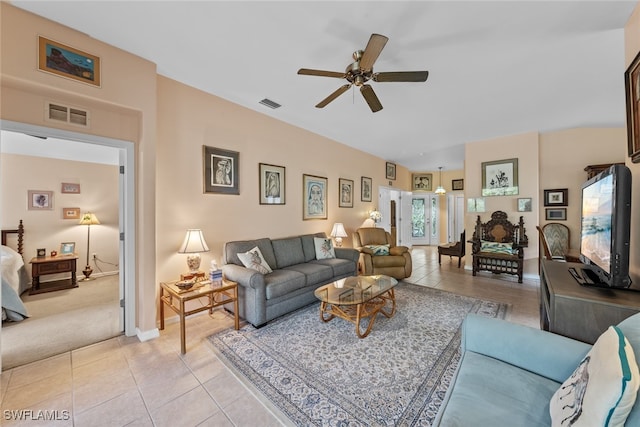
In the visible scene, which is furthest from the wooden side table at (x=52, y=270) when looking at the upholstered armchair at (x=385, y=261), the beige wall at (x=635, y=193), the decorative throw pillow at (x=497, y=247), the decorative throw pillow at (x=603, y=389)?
the decorative throw pillow at (x=497, y=247)

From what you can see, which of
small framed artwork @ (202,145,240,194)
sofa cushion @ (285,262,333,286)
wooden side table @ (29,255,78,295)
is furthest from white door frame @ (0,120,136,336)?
A: wooden side table @ (29,255,78,295)

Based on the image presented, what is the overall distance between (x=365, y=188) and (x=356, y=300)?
13.1 feet

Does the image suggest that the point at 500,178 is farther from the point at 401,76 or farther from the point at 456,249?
the point at 401,76

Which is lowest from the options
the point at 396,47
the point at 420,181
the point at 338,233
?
the point at 338,233

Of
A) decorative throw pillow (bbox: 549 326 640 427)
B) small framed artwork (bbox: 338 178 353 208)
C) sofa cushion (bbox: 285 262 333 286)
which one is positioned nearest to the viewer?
decorative throw pillow (bbox: 549 326 640 427)

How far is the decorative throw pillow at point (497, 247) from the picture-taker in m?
4.53

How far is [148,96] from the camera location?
2.45 m

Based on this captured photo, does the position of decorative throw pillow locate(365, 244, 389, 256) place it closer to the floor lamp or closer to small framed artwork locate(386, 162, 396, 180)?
small framed artwork locate(386, 162, 396, 180)

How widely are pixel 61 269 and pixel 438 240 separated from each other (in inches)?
384

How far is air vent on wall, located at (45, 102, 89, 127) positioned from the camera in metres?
2.05

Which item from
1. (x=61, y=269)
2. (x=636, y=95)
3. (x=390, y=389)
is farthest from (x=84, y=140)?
(x=636, y=95)

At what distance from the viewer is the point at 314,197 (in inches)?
183

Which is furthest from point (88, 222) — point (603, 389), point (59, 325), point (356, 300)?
point (603, 389)

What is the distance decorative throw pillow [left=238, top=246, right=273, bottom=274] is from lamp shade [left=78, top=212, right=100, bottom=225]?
3.61 meters
